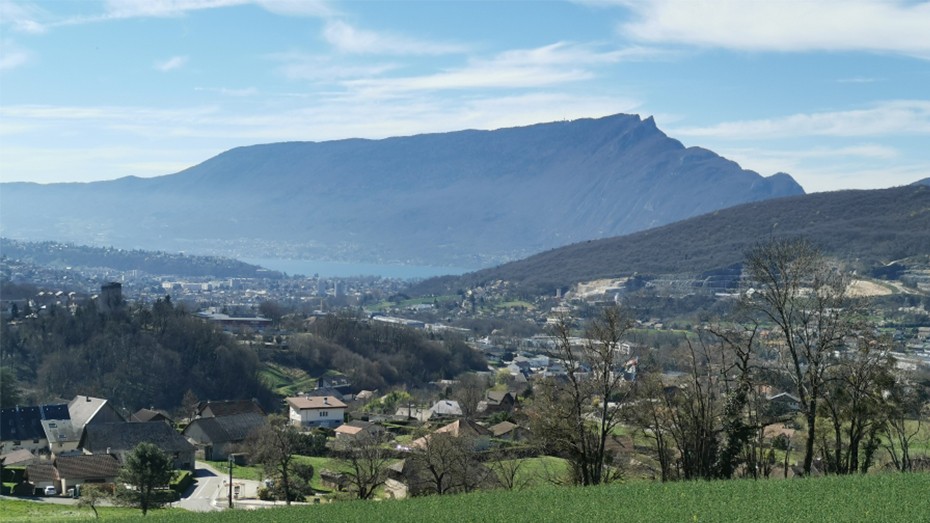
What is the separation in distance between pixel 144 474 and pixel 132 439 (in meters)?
17.3

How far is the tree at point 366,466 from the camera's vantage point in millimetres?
30933

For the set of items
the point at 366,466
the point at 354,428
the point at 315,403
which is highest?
the point at 366,466

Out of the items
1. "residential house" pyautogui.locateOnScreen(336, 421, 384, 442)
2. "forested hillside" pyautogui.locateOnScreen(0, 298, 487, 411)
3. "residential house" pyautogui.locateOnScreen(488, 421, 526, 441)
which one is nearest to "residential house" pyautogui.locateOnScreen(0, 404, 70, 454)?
"forested hillside" pyautogui.locateOnScreen(0, 298, 487, 411)

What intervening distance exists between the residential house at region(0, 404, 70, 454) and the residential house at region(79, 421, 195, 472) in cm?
475

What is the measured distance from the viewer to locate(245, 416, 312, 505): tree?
3682cm

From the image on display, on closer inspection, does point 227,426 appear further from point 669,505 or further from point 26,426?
point 669,505

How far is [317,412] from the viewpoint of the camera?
213 feet

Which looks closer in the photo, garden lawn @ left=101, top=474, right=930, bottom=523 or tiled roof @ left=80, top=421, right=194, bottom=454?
garden lawn @ left=101, top=474, right=930, bottom=523

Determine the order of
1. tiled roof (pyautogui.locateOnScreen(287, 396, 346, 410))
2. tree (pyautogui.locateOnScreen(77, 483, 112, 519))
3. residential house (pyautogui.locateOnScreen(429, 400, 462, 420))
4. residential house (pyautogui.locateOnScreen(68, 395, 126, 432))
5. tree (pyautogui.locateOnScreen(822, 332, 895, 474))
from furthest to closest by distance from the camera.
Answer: tiled roof (pyautogui.locateOnScreen(287, 396, 346, 410)), residential house (pyautogui.locateOnScreen(429, 400, 462, 420)), residential house (pyautogui.locateOnScreen(68, 395, 126, 432)), tree (pyautogui.locateOnScreen(77, 483, 112, 519)), tree (pyautogui.locateOnScreen(822, 332, 895, 474))

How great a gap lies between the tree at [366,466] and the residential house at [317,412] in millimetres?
16731

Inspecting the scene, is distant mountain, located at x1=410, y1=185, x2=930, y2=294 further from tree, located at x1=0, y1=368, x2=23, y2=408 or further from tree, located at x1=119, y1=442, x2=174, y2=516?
tree, located at x1=119, y1=442, x2=174, y2=516

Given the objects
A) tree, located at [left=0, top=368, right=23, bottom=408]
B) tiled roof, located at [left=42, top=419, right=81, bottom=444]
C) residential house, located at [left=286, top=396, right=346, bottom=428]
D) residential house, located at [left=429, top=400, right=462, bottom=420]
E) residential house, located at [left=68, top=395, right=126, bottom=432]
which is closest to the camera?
tiled roof, located at [left=42, top=419, right=81, bottom=444]

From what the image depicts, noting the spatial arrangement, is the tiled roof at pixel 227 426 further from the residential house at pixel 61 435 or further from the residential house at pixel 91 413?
the residential house at pixel 61 435

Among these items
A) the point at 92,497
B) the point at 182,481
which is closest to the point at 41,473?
the point at 182,481
